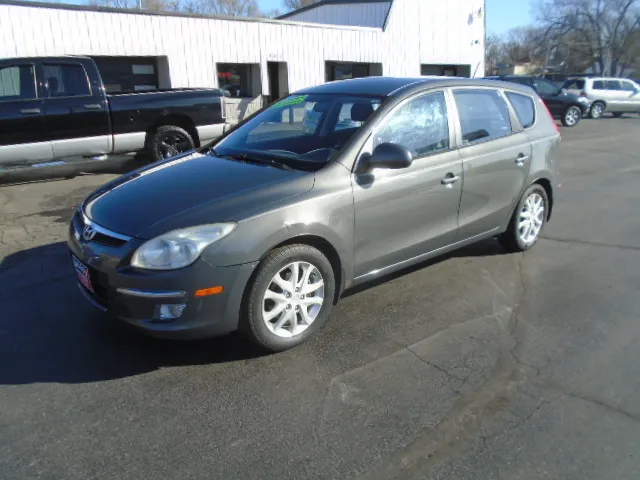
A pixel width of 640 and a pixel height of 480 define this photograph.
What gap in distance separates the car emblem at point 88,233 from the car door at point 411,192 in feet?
5.68

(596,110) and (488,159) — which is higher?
(596,110)

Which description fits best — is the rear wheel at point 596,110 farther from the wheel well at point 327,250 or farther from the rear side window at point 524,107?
the wheel well at point 327,250

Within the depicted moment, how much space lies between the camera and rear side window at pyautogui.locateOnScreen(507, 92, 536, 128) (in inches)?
202

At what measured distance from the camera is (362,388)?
308 cm

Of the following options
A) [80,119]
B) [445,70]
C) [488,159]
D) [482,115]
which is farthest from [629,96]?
[80,119]

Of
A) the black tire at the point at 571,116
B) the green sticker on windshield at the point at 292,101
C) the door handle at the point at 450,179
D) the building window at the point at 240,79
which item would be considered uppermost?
the building window at the point at 240,79

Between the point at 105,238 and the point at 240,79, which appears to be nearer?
the point at 105,238

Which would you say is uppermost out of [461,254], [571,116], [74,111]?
[74,111]

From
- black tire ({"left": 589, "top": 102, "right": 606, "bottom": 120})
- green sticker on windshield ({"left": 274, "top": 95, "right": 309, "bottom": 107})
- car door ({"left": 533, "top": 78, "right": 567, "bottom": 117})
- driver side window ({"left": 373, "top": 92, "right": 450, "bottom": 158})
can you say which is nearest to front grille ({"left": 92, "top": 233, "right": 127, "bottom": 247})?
driver side window ({"left": 373, "top": 92, "right": 450, "bottom": 158})

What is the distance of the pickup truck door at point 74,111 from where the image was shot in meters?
8.17

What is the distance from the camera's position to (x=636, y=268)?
16.4ft

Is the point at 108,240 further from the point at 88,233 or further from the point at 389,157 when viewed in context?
the point at 389,157

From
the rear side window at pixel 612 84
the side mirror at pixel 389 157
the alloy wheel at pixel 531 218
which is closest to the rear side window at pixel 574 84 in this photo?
the rear side window at pixel 612 84

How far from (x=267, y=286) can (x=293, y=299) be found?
247 mm
